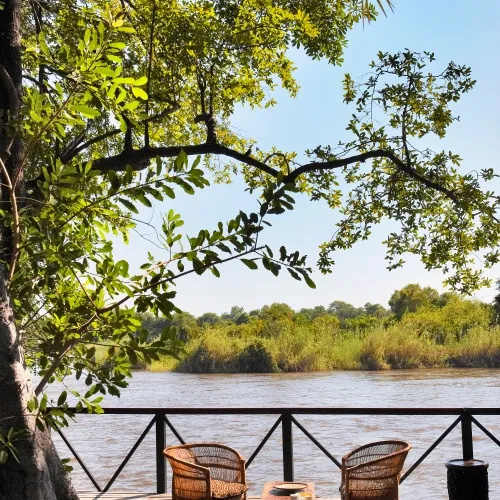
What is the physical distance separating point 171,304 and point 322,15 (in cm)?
555

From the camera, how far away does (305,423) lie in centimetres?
1966

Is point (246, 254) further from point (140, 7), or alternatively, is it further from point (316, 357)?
point (316, 357)

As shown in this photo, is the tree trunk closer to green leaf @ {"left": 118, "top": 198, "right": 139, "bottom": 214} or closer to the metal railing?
green leaf @ {"left": 118, "top": 198, "right": 139, "bottom": 214}

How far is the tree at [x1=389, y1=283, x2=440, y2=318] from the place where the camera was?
1062 inches

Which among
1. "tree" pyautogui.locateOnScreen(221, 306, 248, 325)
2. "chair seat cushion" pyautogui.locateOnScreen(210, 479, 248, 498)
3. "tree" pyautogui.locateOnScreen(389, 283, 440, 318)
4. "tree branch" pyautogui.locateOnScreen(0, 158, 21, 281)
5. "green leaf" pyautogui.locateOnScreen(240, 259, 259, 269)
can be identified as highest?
"tree" pyautogui.locateOnScreen(389, 283, 440, 318)

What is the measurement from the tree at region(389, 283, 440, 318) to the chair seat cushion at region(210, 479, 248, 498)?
2226cm

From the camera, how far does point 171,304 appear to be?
2420 mm

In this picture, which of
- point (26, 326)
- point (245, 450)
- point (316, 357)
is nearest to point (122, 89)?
point (26, 326)

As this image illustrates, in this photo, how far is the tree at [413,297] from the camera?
88.5 ft

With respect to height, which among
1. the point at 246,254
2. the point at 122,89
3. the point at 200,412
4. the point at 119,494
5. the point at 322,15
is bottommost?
the point at 119,494

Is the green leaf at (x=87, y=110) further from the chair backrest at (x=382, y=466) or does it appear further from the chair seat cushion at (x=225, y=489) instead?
the chair seat cushion at (x=225, y=489)

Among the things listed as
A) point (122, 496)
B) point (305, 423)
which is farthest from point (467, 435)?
point (305, 423)

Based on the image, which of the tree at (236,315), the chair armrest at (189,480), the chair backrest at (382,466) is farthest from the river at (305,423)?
the chair armrest at (189,480)

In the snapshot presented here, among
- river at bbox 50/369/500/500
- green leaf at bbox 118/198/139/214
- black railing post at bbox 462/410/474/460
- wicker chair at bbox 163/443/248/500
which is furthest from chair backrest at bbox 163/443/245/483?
river at bbox 50/369/500/500
